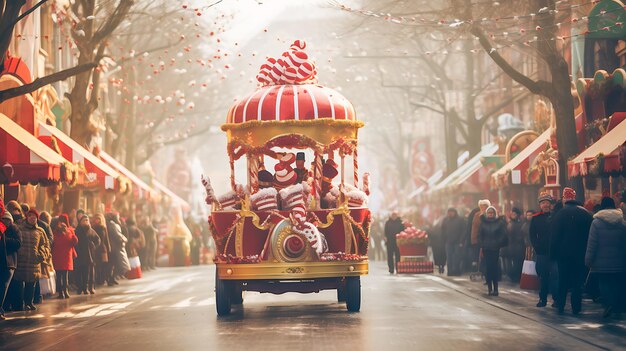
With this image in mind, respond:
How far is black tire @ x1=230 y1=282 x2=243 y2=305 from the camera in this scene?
66.9ft

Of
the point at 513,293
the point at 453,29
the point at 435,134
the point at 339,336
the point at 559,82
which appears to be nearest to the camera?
the point at 339,336

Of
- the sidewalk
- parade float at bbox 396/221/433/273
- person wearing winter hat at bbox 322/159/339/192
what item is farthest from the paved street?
parade float at bbox 396/221/433/273

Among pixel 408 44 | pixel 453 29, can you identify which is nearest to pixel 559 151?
pixel 453 29

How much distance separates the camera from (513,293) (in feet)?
82.5

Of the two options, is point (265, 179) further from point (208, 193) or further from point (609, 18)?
point (609, 18)

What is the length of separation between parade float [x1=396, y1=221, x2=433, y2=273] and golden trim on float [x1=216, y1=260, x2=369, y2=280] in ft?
51.0

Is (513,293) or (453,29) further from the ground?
(453,29)

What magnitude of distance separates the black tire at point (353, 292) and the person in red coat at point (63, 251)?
25.4 feet

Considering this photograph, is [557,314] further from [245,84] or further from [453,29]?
[245,84]

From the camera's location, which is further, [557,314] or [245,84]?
[245,84]

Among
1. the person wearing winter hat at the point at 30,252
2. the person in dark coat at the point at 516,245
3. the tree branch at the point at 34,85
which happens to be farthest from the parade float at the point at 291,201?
the person in dark coat at the point at 516,245

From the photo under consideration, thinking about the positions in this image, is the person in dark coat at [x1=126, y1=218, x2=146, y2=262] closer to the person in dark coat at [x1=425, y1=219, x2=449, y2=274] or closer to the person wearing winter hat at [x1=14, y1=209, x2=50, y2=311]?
the person in dark coat at [x1=425, y1=219, x2=449, y2=274]

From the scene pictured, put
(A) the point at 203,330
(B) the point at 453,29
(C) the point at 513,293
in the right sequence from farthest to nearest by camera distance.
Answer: (B) the point at 453,29, (C) the point at 513,293, (A) the point at 203,330

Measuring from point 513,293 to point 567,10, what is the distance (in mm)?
6486
